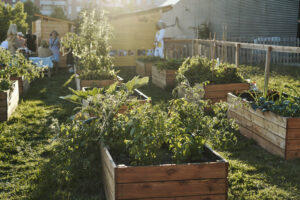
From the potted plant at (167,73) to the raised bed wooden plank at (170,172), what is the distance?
7.27 metres

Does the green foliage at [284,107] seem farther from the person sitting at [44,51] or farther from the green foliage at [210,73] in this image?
the person sitting at [44,51]

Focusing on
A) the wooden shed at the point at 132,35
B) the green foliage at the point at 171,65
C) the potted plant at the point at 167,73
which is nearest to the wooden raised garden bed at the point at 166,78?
the potted plant at the point at 167,73

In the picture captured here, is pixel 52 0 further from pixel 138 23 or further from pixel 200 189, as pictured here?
pixel 200 189

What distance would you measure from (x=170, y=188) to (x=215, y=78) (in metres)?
4.92

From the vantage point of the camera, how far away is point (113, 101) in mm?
3957

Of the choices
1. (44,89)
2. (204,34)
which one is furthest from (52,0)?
(44,89)

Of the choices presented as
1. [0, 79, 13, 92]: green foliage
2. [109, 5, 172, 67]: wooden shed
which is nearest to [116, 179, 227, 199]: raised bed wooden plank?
[0, 79, 13, 92]: green foliage

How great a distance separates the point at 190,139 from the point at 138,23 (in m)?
14.9

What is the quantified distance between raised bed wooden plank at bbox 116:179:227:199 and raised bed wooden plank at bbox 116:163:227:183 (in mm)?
41

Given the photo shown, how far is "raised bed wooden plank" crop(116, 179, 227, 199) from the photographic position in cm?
315

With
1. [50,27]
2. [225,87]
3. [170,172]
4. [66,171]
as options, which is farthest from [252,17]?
[170,172]

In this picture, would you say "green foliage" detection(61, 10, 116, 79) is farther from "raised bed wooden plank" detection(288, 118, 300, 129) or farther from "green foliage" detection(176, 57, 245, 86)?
"raised bed wooden plank" detection(288, 118, 300, 129)

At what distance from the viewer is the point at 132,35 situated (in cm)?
1753

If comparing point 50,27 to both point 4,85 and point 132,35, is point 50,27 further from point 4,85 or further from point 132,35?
point 4,85
